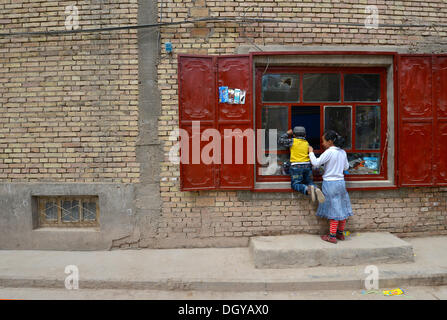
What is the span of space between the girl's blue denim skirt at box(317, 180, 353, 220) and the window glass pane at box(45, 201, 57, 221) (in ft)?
15.3

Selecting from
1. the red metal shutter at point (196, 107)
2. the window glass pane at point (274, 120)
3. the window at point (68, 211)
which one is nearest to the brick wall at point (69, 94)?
the window at point (68, 211)

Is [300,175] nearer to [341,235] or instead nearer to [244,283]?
[341,235]

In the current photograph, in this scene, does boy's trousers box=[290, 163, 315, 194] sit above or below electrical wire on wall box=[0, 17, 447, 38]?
below

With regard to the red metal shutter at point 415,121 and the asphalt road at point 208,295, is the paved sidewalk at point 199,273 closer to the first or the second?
the asphalt road at point 208,295

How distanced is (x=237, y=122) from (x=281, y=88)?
3.51ft

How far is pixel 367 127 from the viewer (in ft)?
14.9

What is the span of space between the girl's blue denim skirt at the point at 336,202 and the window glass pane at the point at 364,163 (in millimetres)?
764

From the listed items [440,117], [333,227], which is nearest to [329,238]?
[333,227]

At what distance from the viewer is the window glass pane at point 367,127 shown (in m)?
4.52

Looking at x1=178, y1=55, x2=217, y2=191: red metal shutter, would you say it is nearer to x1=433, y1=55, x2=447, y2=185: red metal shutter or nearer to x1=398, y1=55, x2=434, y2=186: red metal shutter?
x1=398, y1=55, x2=434, y2=186: red metal shutter

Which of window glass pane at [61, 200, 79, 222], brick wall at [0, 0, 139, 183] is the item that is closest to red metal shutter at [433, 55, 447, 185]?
brick wall at [0, 0, 139, 183]

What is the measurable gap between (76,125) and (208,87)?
92.7 inches

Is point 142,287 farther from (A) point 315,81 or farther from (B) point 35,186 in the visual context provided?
(A) point 315,81

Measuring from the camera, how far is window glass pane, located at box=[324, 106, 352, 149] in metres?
4.46
